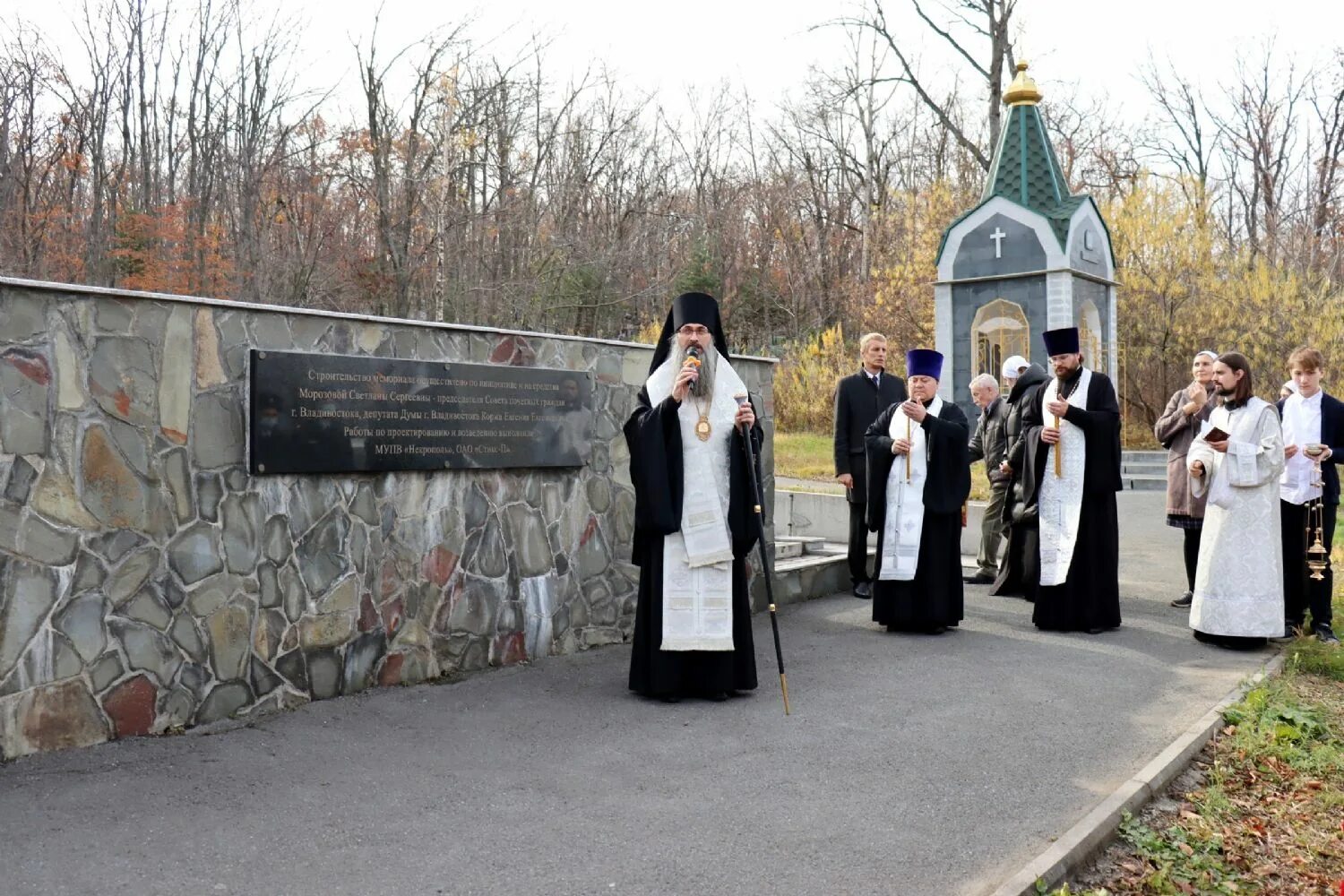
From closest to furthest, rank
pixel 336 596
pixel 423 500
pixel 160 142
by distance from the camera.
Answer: pixel 336 596, pixel 423 500, pixel 160 142

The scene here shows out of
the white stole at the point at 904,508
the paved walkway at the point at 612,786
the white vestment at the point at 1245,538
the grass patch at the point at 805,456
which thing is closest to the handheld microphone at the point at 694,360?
the paved walkway at the point at 612,786

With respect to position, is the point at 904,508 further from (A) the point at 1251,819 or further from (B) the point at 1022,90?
(B) the point at 1022,90

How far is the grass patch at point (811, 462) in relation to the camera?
15359 millimetres

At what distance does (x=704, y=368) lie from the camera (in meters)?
6.07

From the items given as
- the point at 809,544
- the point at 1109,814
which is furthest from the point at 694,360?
the point at 809,544

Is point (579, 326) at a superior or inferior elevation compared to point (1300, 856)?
superior

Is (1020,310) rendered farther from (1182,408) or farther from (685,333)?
(685,333)

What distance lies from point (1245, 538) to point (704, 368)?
3.75 metres

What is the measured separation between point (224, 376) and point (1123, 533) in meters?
10.4

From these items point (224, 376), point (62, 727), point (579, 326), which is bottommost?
point (62, 727)

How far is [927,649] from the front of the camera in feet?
23.5

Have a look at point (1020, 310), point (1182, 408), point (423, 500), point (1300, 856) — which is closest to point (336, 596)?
point (423, 500)

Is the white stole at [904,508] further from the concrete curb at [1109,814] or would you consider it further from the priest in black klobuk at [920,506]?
the concrete curb at [1109,814]

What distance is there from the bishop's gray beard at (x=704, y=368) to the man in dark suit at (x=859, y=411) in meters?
3.08
